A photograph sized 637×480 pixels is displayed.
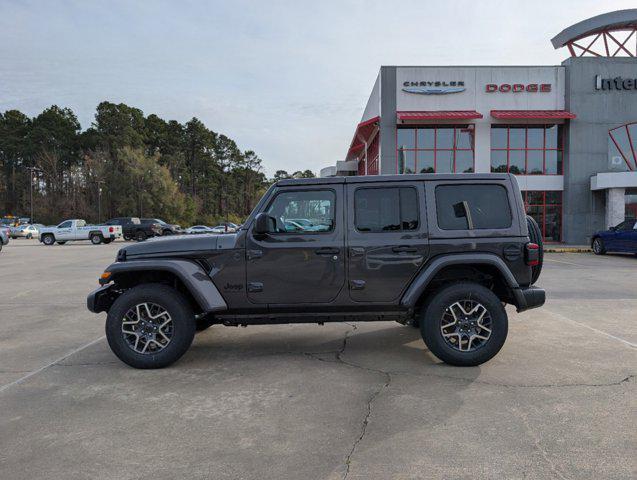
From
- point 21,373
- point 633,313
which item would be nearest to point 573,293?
point 633,313

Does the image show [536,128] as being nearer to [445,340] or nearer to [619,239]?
[619,239]

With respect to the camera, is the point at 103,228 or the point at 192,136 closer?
the point at 103,228

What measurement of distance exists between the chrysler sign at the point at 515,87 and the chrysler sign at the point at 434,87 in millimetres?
1651

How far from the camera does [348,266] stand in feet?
15.6

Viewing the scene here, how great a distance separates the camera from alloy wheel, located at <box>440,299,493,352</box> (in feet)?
15.4

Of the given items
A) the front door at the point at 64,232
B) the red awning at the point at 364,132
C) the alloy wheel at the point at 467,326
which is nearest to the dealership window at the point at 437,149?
the red awning at the point at 364,132

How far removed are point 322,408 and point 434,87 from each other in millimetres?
26550

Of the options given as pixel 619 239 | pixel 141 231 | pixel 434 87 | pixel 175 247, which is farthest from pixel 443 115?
pixel 175 247

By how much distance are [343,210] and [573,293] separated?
6703mm

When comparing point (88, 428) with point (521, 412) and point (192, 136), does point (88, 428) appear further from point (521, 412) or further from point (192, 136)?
point (192, 136)

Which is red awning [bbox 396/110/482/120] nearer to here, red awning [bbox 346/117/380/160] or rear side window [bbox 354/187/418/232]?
red awning [bbox 346/117/380/160]

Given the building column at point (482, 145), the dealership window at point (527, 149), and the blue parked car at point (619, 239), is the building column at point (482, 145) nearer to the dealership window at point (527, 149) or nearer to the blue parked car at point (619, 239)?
the dealership window at point (527, 149)

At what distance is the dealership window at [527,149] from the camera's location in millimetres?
27719

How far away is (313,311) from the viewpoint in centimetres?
480
